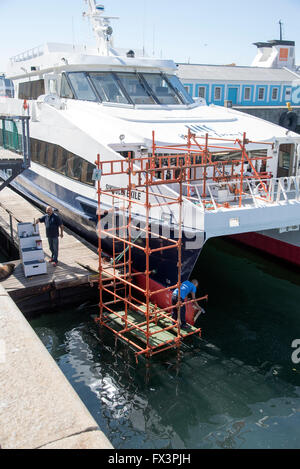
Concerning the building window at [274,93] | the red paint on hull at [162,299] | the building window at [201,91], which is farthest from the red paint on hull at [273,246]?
the building window at [274,93]

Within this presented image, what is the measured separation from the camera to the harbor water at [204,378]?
576 centimetres

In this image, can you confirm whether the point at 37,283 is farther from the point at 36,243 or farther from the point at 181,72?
the point at 181,72

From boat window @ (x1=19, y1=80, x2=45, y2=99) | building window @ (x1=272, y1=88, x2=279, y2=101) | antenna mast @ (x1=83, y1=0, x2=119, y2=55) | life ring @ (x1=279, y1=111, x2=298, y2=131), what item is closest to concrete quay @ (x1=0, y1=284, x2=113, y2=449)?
boat window @ (x1=19, y1=80, x2=45, y2=99)

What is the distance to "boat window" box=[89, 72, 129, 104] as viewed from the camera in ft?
36.5

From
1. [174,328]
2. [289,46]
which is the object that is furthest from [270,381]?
[289,46]

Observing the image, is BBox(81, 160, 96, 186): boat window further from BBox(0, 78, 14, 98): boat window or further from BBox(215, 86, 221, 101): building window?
BBox(215, 86, 221, 101): building window

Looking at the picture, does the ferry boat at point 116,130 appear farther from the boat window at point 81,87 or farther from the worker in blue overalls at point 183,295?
the worker in blue overalls at point 183,295

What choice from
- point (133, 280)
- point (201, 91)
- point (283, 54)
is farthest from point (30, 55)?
point (283, 54)

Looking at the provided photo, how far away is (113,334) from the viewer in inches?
325

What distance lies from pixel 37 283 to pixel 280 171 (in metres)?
6.78

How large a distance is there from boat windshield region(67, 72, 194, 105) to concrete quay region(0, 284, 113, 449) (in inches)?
307

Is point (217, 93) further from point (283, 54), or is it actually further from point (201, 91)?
A: point (283, 54)

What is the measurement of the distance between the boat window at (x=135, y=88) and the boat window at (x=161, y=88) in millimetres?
276
